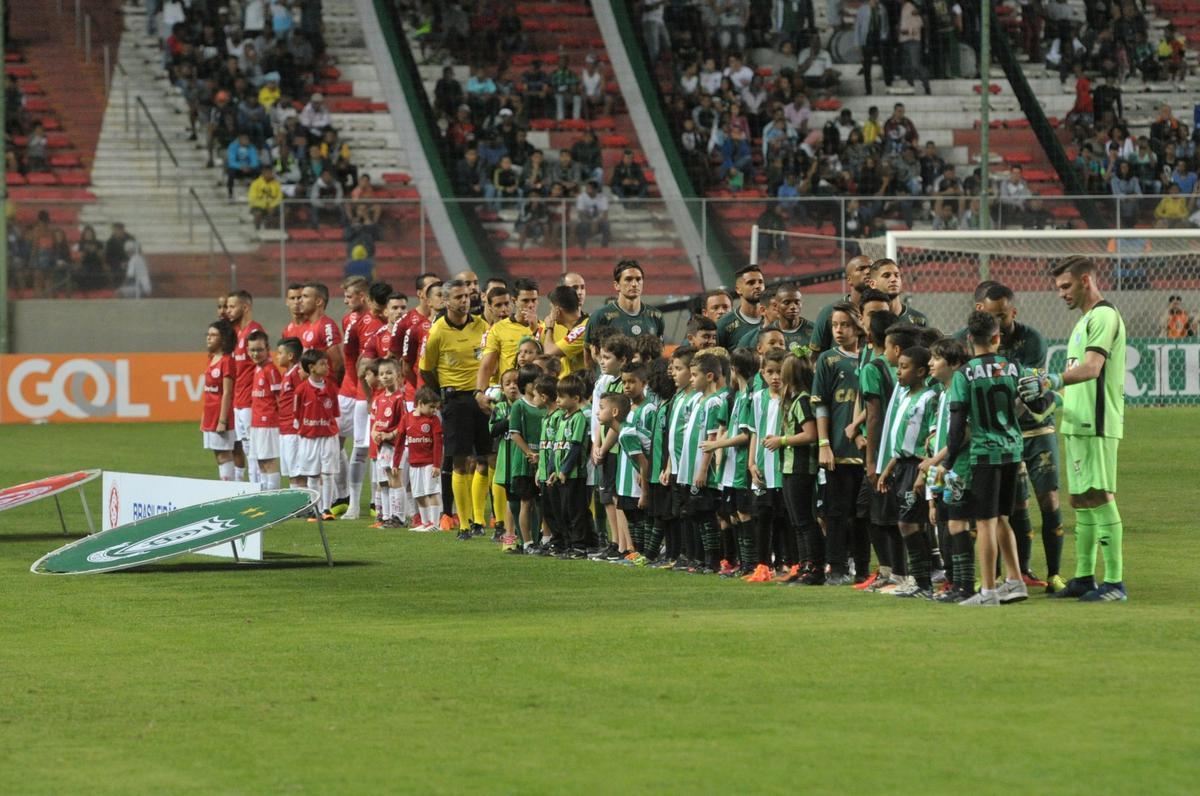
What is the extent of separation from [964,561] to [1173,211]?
22.0 meters

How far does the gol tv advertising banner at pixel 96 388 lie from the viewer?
30078mm

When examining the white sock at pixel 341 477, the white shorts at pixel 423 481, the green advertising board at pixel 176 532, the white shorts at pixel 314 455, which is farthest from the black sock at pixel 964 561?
the white sock at pixel 341 477

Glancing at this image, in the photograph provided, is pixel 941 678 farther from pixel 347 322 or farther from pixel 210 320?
pixel 210 320

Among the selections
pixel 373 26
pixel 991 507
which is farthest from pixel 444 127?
pixel 991 507

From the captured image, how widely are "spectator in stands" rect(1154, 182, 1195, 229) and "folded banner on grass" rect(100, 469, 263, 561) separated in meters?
21.0

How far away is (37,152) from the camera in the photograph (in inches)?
1395

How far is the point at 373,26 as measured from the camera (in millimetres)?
40312

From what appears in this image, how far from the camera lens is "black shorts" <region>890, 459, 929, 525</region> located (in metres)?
10.3

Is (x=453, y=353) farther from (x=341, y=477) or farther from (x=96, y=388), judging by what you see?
(x=96, y=388)

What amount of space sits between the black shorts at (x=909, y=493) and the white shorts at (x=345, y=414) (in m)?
7.65

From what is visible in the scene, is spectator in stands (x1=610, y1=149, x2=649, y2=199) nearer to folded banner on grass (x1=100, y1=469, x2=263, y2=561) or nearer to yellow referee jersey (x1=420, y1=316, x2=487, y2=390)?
yellow referee jersey (x1=420, y1=316, x2=487, y2=390)

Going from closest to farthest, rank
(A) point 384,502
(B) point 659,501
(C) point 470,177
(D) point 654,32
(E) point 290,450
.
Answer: (B) point 659,501 → (A) point 384,502 → (E) point 290,450 → (C) point 470,177 → (D) point 654,32

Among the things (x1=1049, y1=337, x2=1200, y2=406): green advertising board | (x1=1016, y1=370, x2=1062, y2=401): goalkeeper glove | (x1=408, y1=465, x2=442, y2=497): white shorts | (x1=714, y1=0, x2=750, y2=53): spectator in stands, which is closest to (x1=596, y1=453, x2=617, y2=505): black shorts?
(x1=408, y1=465, x2=442, y2=497): white shorts

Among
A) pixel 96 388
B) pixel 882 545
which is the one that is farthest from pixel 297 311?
pixel 96 388
